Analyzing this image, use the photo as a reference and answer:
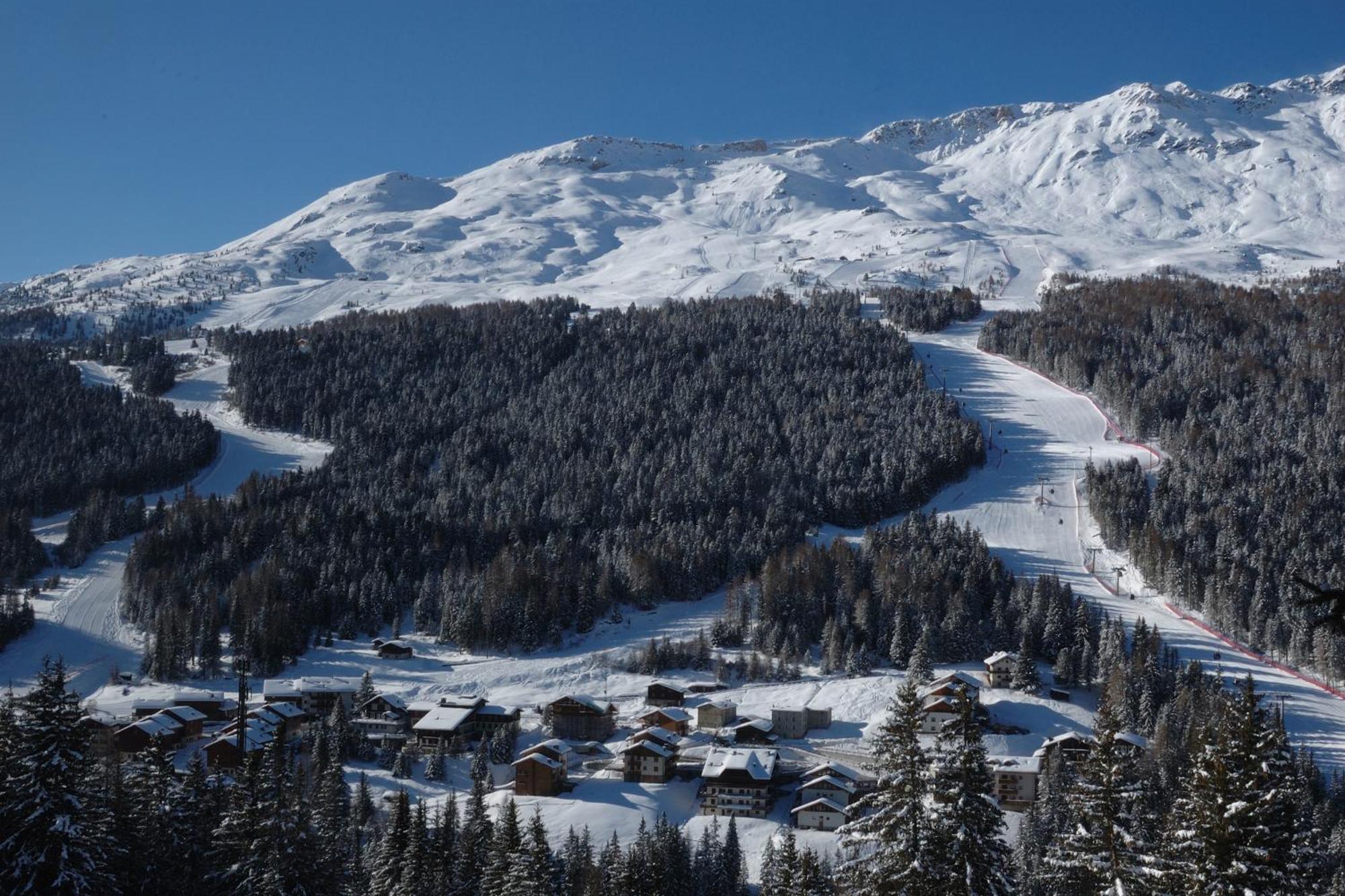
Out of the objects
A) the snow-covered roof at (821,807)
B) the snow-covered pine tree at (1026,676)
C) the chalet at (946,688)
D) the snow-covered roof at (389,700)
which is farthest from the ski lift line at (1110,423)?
the snow-covered roof at (389,700)

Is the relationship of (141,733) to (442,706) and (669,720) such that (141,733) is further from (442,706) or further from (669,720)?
(669,720)

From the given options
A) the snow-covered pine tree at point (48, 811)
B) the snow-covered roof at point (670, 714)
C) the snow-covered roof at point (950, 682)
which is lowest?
the snow-covered roof at point (670, 714)

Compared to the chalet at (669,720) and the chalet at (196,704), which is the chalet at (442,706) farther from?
the chalet at (196,704)

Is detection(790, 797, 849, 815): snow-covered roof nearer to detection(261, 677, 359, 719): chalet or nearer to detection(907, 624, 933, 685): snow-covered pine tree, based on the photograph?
detection(907, 624, 933, 685): snow-covered pine tree

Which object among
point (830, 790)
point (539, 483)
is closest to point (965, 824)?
point (830, 790)

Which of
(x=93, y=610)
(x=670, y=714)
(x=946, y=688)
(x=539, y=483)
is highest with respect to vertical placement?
(x=539, y=483)

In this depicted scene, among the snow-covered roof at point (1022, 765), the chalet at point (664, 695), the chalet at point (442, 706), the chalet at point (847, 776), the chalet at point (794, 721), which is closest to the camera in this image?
the chalet at point (847, 776)
